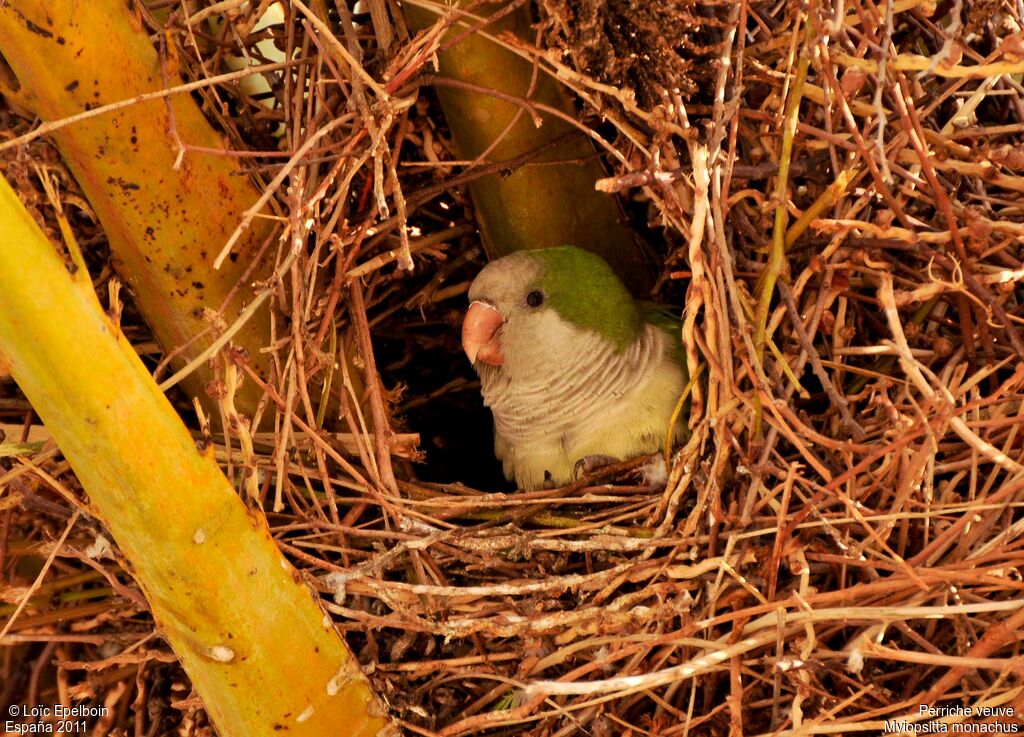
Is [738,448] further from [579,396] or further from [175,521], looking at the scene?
[175,521]

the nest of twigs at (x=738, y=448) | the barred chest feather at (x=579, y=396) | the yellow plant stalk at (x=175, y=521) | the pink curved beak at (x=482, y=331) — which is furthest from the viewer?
the pink curved beak at (x=482, y=331)

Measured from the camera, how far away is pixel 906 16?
2.42 m

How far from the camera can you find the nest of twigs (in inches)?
79.0

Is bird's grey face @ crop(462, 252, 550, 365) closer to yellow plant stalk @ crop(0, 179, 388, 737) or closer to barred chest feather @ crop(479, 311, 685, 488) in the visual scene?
barred chest feather @ crop(479, 311, 685, 488)

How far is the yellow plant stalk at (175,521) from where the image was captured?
1631 mm

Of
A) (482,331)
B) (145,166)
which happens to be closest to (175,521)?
(145,166)

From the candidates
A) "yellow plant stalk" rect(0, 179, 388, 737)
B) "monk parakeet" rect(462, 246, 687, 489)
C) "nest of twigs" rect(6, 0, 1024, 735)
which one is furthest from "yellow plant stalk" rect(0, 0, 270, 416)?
"monk parakeet" rect(462, 246, 687, 489)

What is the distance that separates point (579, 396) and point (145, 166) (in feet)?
3.84

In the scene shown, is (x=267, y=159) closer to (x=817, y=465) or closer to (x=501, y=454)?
(x=501, y=454)

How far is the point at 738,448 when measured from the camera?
213cm

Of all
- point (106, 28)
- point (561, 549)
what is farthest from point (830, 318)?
point (106, 28)

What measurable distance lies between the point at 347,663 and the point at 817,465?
3.34ft

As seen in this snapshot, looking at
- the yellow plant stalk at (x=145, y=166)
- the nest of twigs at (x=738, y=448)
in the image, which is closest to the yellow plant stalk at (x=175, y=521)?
the nest of twigs at (x=738, y=448)

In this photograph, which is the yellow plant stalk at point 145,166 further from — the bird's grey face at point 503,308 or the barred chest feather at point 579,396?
the barred chest feather at point 579,396
